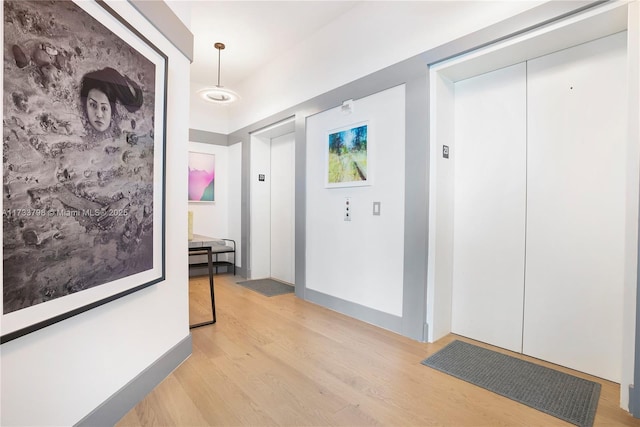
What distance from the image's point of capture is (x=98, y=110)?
1414mm

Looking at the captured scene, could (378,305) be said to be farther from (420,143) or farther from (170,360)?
(170,360)

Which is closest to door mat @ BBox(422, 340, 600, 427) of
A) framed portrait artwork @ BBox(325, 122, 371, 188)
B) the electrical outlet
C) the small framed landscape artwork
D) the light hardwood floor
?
the light hardwood floor

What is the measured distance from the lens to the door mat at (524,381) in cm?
172

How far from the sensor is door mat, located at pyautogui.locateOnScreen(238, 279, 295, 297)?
4.12 meters

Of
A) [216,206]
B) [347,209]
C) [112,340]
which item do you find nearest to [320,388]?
[112,340]

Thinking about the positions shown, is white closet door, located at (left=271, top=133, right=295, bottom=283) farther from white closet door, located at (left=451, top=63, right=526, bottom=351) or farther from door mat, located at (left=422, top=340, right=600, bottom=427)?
door mat, located at (left=422, top=340, right=600, bottom=427)

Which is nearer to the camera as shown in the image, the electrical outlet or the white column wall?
the electrical outlet

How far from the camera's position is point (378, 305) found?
2965mm

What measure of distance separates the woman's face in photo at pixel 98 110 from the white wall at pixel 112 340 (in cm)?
49

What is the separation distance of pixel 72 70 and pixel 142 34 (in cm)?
58

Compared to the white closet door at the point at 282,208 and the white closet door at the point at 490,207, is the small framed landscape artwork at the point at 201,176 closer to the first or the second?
the white closet door at the point at 282,208

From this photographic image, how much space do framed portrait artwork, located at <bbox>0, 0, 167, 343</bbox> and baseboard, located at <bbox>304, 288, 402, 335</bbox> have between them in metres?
2.01

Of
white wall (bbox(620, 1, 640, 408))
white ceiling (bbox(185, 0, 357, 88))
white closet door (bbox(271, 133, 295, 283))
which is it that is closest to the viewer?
white wall (bbox(620, 1, 640, 408))

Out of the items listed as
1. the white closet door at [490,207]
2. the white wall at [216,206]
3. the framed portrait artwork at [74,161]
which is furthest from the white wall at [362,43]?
the framed portrait artwork at [74,161]
